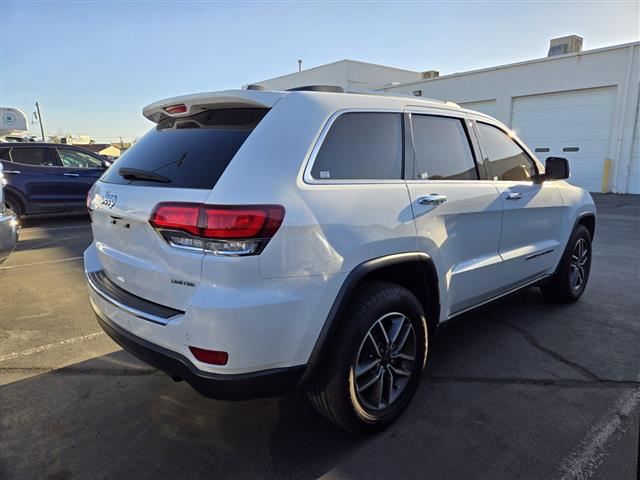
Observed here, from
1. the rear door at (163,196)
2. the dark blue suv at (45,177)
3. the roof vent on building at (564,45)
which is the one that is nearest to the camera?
the rear door at (163,196)

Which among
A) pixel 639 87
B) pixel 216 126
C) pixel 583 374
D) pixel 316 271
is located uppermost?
pixel 639 87

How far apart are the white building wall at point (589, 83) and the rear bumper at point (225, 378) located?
17.1 m

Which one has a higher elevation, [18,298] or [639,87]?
[639,87]

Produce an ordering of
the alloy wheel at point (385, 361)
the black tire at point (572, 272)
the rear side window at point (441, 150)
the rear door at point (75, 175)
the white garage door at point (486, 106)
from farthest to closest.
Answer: the white garage door at point (486, 106) < the rear door at point (75, 175) < the black tire at point (572, 272) < the rear side window at point (441, 150) < the alloy wheel at point (385, 361)

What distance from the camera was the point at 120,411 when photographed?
2773mm

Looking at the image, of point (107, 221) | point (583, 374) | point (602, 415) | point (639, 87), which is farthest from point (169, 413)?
point (639, 87)

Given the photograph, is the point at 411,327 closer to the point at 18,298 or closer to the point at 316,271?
the point at 316,271

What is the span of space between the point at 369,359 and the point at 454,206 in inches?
43.6

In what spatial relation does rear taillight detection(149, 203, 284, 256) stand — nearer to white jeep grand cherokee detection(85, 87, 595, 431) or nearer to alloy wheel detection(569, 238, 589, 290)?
white jeep grand cherokee detection(85, 87, 595, 431)

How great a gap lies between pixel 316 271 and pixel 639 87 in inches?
668

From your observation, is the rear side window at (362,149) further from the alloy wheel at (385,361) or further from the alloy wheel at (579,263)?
the alloy wheel at (579,263)

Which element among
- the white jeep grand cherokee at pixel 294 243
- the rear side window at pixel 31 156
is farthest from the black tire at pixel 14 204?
the white jeep grand cherokee at pixel 294 243

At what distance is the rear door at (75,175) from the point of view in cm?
991

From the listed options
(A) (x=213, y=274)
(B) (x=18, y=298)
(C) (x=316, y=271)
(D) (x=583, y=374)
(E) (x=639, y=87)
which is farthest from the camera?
(E) (x=639, y=87)
